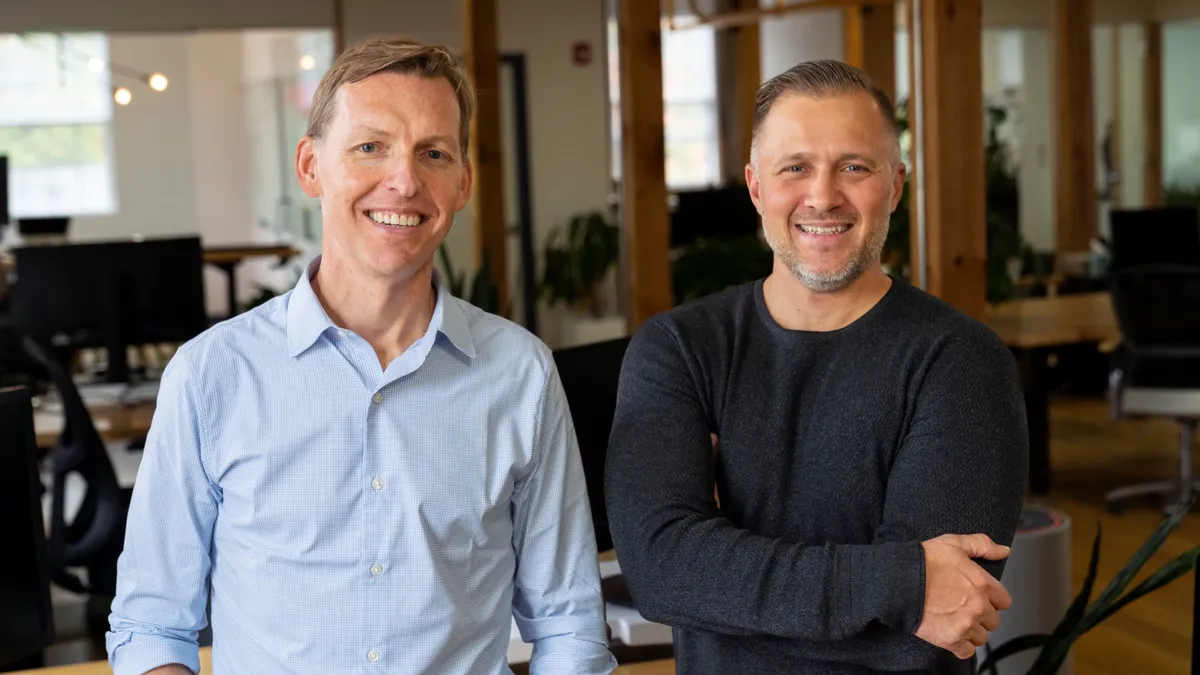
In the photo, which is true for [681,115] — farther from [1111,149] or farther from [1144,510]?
[1144,510]

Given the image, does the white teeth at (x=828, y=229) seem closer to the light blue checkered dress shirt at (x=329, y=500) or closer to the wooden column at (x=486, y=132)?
the light blue checkered dress shirt at (x=329, y=500)

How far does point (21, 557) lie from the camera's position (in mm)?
2295

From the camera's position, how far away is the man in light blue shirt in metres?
1.61

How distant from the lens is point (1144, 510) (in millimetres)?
6309

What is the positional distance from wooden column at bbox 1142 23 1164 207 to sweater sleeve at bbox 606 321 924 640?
1168cm

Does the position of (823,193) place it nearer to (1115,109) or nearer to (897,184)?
(897,184)

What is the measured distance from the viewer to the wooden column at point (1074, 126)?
10.9m

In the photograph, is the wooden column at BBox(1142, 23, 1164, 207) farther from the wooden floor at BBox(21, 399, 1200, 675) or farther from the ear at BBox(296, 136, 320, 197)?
the ear at BBox(296, 136, 320, 197)

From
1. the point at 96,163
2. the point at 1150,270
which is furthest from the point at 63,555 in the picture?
the point at 96,163

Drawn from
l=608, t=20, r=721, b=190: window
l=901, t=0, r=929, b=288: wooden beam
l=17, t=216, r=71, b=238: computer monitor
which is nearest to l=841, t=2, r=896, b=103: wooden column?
l=608, t=20, r=721, b=190: window

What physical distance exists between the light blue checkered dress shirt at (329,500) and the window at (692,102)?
31.5 feet

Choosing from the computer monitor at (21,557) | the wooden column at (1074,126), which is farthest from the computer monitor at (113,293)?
the wooden column at (1074,126)

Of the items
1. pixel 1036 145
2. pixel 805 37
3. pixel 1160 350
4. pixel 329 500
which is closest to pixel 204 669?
pixel 329 500

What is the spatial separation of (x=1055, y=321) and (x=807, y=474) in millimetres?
5261
